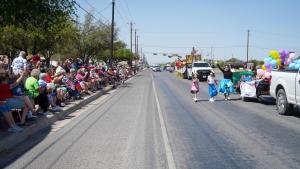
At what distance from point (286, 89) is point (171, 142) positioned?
19.7 feet

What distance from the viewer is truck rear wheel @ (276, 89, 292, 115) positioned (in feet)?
45.8

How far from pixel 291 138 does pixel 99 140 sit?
4267mm

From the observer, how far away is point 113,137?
33.0ft

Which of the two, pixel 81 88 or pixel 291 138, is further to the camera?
pixel 81 88

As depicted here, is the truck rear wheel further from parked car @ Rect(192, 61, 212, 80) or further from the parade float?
parked car @ Rect(192, 61, 212, 80)

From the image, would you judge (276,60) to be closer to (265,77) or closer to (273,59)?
(273,59)

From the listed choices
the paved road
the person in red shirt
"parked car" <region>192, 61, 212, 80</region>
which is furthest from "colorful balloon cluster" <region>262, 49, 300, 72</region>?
"parked car" <region>192, 61, 212, 80</region>

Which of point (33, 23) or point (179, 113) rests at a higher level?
point (33, 23)

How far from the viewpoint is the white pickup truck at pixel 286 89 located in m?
13.2

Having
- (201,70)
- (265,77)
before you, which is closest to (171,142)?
(265,77)

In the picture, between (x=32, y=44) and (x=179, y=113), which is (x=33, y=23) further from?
(x=32, y=44)

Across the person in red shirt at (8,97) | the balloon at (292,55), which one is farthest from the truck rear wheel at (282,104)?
the person in red shirt at (8,97)

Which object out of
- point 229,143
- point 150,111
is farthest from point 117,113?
point 229,143

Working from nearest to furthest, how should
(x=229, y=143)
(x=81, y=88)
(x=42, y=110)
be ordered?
(x=229, y=143), (x=42, y=110), (x=81, y=88)
